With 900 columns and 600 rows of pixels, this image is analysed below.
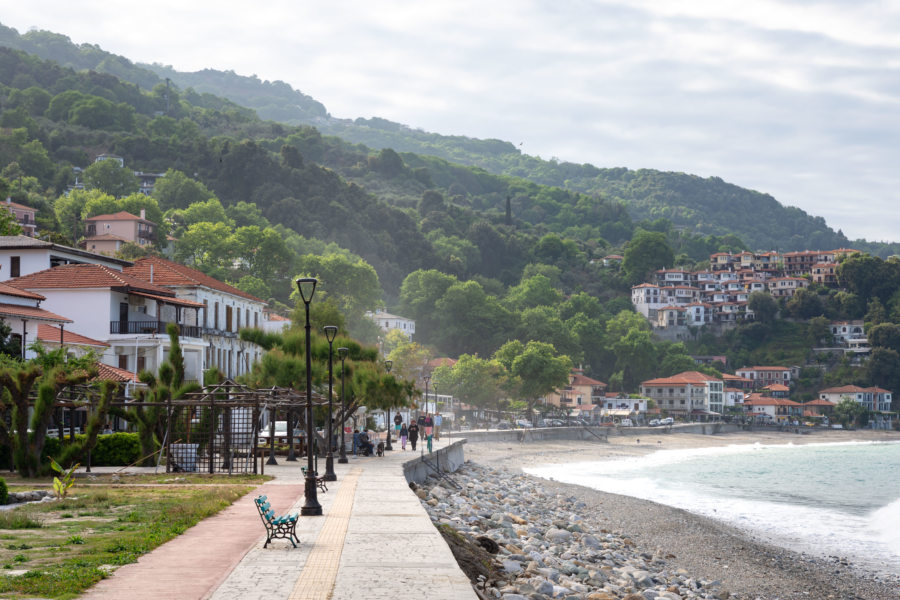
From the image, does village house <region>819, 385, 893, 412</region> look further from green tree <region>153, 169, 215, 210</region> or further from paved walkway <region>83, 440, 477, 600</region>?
paved walkway <region>83, 440, 477, 600</region>

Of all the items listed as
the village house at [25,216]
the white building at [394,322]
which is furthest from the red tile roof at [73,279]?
the white building at [394,322]

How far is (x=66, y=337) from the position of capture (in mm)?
42156

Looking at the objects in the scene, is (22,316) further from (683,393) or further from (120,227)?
(683,393)

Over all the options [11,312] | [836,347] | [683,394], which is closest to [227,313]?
[11,312]

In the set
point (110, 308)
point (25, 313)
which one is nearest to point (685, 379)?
point (110, 308)

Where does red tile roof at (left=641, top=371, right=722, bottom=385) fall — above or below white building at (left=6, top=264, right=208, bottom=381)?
below

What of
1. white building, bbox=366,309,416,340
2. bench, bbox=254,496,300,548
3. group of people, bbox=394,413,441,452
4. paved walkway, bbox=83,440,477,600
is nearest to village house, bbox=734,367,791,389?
white building, bbox=366,309,416,340

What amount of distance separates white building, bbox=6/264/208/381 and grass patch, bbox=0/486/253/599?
75.5 feet

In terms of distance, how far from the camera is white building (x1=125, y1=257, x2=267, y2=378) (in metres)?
55.9

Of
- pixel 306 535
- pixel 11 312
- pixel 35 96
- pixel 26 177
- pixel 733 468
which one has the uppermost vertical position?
pixel 35 96

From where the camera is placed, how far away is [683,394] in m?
151

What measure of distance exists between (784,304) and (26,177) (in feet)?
456

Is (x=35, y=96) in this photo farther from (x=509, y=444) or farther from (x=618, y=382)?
(x=509, y=444)

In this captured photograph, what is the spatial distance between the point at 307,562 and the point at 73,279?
122 ft
